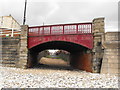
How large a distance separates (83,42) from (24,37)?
6.35 m

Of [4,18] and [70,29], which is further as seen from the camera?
[4,18]

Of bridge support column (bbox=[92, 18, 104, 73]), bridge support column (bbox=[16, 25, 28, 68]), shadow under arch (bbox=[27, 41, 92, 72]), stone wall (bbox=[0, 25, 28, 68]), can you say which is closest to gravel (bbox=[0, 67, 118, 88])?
bridge support column (bbox=[92, 18, 104, 73])

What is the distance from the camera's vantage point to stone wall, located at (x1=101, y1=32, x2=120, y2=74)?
854cm

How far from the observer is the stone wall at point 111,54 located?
8.54 m

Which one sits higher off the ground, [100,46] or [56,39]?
[56,39]

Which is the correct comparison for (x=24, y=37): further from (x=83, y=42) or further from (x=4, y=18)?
(x=4, y=18)

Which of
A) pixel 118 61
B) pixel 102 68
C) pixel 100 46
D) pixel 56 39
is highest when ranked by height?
pixel 56 39

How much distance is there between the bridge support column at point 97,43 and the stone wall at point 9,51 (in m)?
8.15

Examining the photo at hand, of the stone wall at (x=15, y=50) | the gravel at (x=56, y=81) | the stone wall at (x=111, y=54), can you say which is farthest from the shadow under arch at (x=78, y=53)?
the gravel at (x=56, y=81)

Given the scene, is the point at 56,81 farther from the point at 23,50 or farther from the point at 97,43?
the point at 23,50

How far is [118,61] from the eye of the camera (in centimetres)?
862

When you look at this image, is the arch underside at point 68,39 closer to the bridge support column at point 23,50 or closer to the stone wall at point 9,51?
the bridge support column at point 23,50

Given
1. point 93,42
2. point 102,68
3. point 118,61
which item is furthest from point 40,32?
point 118,61

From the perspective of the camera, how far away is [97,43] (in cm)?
955
